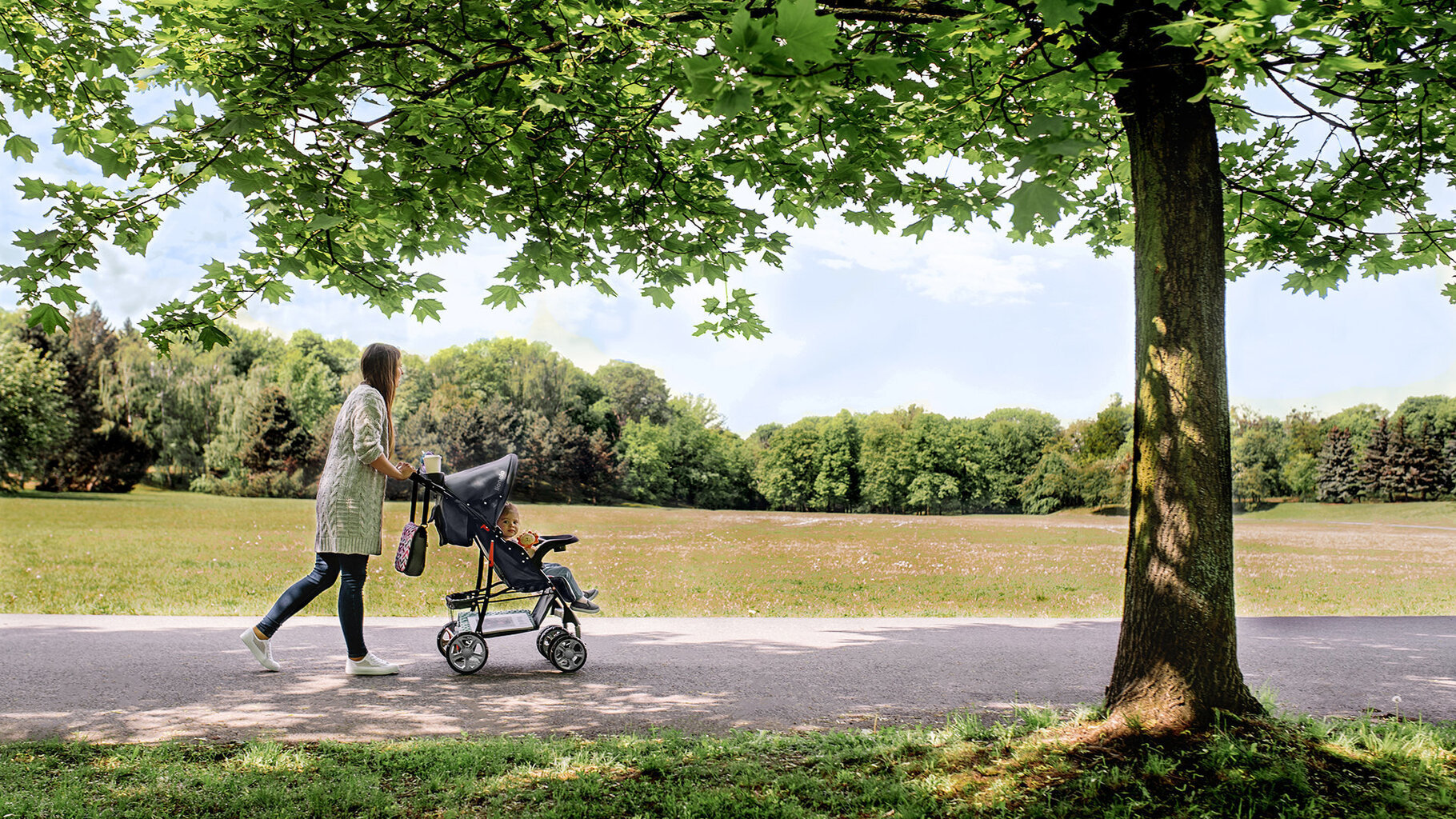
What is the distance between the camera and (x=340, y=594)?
522cm

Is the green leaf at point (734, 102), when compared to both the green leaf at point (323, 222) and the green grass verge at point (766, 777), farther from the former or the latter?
the green grass verge at point (766, 777)

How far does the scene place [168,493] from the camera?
116 feet

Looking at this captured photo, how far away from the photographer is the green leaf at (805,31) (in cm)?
226

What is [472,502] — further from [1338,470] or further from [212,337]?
[1338,470]

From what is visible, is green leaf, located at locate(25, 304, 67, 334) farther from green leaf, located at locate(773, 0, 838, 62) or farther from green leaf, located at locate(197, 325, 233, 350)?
green leaf, located at locate(773, 0, 838, 62)

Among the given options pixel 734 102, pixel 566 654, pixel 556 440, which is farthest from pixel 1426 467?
pixel 734 102

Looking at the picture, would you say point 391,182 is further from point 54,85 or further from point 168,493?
point 168,493

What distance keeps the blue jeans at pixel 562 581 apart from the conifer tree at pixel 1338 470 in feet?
135

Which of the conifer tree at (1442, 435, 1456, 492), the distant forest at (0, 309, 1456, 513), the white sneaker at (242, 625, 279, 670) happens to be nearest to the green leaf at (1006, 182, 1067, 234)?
the white sneaker at (242, 625, 279, 670)

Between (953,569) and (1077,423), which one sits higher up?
(1077,423)

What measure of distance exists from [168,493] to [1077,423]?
147 ft

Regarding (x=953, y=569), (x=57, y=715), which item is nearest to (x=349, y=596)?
(x=57, y=715)

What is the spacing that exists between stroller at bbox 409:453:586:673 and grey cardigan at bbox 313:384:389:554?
0.96 feet

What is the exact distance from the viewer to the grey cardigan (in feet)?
16.8
